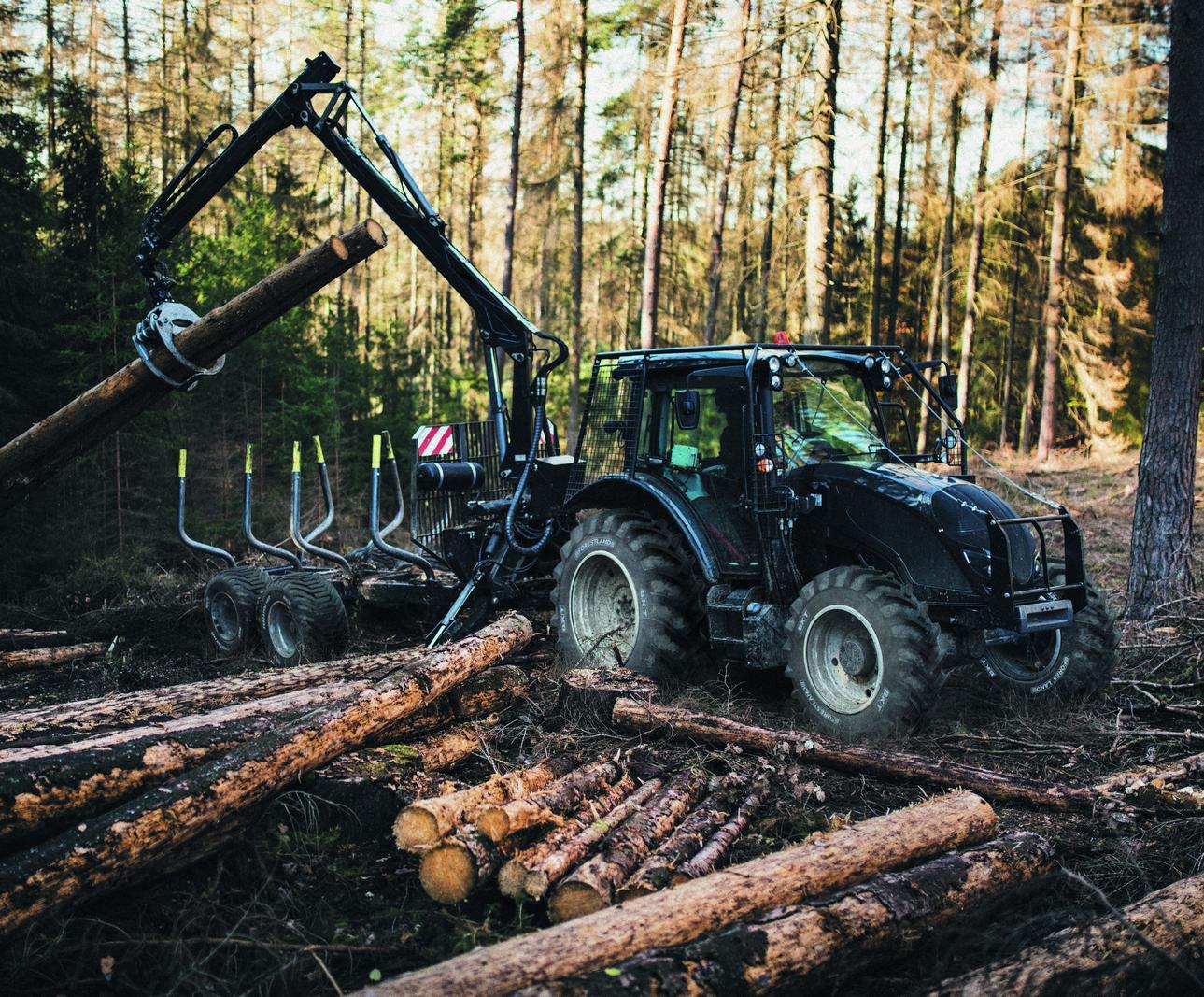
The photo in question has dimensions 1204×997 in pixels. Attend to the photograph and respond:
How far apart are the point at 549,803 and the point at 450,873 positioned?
0.67 meters

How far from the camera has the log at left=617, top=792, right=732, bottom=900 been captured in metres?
3.90

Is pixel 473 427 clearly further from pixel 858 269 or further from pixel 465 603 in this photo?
pixel 858 269

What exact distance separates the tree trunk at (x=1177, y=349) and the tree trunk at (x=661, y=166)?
26.8 ft

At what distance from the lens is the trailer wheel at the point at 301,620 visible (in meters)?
8.62

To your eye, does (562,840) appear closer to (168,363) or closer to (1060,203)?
(168,363)

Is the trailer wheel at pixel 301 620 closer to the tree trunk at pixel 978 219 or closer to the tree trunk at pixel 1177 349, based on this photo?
the tree trunk at pixel 1177 349

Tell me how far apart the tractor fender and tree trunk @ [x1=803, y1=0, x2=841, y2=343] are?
7.49 m

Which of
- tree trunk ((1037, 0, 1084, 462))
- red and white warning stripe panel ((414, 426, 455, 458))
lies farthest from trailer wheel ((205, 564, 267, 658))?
tree trunk ((1037, 0, 1084, 462))

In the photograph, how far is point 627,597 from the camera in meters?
7.56

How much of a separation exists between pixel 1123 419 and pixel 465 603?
2247cm

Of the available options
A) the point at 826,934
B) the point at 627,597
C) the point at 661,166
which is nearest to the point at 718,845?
the point at 826,934

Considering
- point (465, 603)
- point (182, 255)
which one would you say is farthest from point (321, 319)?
point (465, 603)

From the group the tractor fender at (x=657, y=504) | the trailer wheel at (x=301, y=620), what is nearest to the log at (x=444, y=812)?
the tractor fender at (x=657, y=504)

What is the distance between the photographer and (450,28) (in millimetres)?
23375
